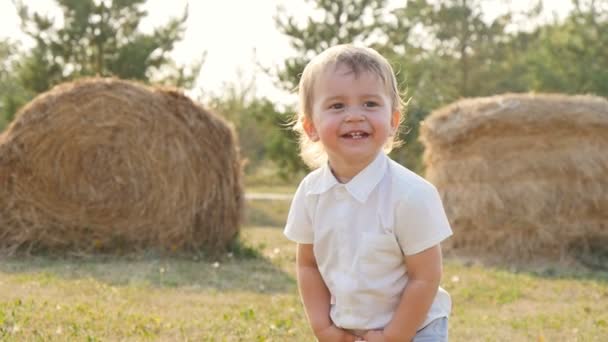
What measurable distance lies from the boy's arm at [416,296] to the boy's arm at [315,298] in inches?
7.8

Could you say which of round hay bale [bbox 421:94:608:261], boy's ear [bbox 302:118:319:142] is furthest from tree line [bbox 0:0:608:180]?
boy's ear [bbox 302:118:319:142]

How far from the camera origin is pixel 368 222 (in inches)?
118

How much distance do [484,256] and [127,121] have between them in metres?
4.47

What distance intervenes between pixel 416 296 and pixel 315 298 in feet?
1.39

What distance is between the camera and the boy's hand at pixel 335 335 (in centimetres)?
303

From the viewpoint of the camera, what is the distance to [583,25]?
88.1ft

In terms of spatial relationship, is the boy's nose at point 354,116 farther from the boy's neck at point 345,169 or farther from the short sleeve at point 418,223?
the short sleeve at point 418,223

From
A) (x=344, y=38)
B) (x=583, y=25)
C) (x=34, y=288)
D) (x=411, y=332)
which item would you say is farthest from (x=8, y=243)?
(x=583, y=25)

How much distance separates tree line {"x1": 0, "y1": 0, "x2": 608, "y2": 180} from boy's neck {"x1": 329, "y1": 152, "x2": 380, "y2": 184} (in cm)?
1509

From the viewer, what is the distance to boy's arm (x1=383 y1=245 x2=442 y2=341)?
2908 millimetres

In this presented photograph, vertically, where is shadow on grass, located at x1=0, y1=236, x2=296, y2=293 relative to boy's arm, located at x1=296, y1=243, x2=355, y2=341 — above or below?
below

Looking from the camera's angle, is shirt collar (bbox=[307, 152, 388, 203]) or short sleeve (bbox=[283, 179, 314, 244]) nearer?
shirt collar (bbox=[307, 152, 388, 203])

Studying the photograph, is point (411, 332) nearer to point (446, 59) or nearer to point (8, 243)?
point (8, 243)

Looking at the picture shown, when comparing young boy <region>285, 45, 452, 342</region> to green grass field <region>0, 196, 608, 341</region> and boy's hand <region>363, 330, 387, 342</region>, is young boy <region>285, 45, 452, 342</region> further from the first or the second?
green grass field <region>0, 196, 608, 341</region>
